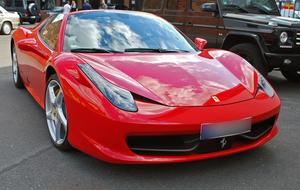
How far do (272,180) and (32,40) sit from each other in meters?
3.21

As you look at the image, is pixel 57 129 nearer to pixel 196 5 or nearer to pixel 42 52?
pixel 42 52

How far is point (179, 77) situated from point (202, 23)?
455cm

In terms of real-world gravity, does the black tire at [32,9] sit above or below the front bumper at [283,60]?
below

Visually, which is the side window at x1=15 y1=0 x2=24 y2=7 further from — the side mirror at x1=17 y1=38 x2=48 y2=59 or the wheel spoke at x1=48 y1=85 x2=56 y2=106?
the wheel spoke at x1=48 y1=85 x2=56 y2=106

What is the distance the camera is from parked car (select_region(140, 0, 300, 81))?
21.5 feet

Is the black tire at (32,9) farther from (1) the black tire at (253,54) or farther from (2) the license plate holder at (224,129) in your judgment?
(2) the license plate holder at (224,129)

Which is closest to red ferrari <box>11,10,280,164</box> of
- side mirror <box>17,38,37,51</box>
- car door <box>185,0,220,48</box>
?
side mirror <box>17,38,37,51</box>

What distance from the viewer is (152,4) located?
354 inches

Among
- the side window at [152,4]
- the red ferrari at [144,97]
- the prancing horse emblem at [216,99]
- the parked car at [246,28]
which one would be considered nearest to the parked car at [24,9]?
the side window at [152,4]

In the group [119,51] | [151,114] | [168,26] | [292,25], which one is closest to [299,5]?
[292,25]

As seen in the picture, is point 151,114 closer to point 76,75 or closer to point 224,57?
point 76,75

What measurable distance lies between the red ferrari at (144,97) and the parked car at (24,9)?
21.7m

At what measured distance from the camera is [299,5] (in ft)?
48.9

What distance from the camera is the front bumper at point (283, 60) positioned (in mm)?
6527
